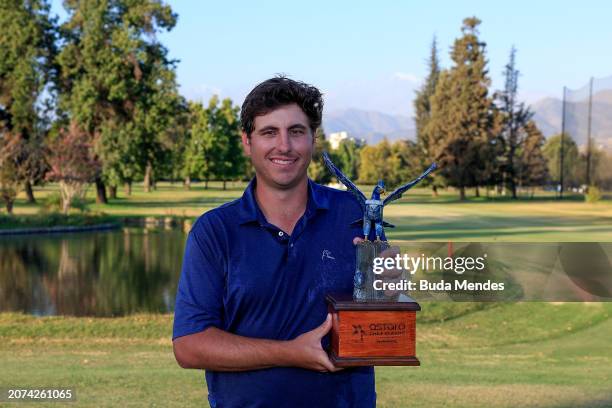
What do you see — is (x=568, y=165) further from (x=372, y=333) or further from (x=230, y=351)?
(x=230, y=351)

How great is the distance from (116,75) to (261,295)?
47625 mm

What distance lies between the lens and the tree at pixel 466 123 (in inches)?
2613

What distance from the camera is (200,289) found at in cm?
265

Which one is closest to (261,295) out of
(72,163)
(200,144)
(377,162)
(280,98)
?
(280,98)

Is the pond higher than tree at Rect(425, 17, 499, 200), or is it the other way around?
tree at Rect(425, 17, 499, 200)

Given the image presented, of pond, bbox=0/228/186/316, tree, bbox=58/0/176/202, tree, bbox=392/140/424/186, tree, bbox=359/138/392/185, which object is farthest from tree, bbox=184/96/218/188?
pond, bbox=0/228/186/316

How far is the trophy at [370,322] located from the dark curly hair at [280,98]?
0.53m

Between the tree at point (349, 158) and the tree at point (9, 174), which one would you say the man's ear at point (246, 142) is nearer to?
the tree at point (9, 174)

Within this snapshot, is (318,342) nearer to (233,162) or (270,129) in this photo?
(270,129)

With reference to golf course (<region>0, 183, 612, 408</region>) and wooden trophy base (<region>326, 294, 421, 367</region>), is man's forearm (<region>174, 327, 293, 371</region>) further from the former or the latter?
golf course (<region>0, 183, 612, 408</region>)

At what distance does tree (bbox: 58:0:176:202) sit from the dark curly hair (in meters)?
46.9

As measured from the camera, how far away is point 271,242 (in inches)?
107

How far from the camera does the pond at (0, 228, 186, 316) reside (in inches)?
794

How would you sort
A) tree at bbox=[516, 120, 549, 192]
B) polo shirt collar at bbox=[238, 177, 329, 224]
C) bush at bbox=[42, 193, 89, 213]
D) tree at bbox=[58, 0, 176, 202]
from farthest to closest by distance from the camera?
1. tree at bbox=[516, 120, 549, 192]
2. tree at bbox=[58, 0, 176, 202]
3. bush at bbox=[42, 193, 89, 213]
4. polo shirt collar at bbox=[238, 177, 329, 224]
